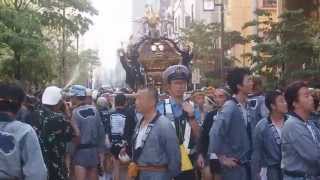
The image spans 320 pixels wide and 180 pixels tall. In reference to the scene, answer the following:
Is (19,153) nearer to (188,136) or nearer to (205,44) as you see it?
(188,136)

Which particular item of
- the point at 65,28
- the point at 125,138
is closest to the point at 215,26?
the point at 65,28

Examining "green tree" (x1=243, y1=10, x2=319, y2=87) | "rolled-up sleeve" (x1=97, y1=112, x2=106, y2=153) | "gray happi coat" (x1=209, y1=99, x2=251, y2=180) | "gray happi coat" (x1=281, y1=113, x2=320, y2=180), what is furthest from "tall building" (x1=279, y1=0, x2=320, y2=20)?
"gray happi coat" (x1=281, y1=113, x2=320, y2=180)

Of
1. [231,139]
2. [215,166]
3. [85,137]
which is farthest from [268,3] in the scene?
[231,139]

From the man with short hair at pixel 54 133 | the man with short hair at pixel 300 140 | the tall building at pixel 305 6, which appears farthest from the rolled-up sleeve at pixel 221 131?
the tall building at pixel 305 6

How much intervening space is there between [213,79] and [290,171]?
28379mm

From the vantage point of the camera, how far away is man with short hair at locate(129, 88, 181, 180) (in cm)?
717

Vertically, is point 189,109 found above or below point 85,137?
above

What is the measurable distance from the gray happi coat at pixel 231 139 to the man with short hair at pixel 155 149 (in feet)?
2.45

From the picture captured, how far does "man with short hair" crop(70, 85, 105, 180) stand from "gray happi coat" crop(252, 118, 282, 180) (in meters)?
3.73

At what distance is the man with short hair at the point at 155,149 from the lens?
7168 millimetres

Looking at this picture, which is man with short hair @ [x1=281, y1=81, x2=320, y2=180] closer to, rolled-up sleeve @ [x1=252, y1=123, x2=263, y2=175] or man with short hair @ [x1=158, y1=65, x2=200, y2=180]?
rolled-up sleeve @ [x1=252, y1=123, x2=263, y2=175]

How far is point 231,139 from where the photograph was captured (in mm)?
7871

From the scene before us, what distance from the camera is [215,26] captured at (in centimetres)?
4056

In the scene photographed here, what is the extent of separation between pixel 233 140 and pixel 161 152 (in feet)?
3.44
